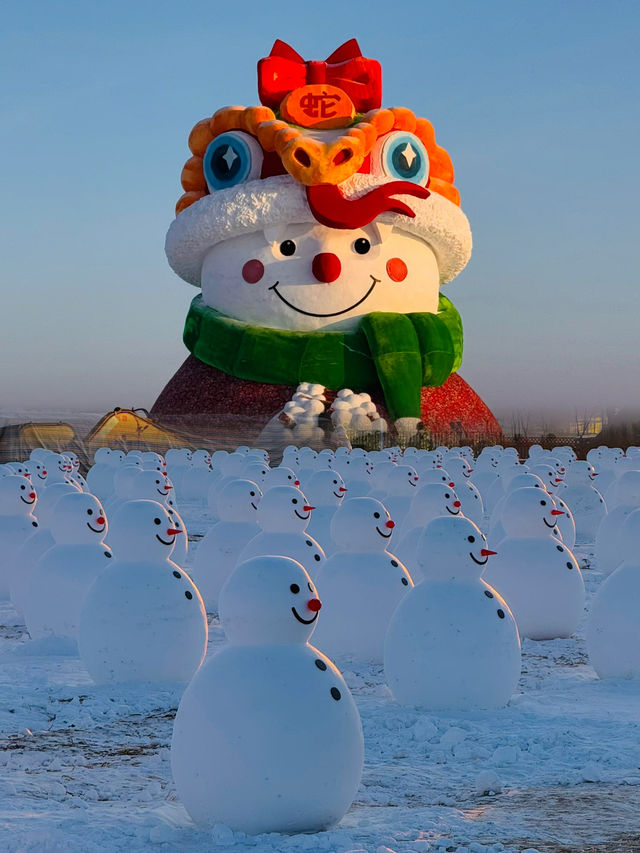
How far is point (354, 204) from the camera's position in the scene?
25.2 meters

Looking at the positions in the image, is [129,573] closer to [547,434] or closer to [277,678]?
[277,678]

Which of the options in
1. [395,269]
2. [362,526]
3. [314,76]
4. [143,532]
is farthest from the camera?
[314,76]

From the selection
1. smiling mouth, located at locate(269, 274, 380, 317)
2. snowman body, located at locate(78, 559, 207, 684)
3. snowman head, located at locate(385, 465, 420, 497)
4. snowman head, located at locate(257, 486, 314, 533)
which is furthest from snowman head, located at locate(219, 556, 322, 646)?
smiling mouth, located at locate(269, 274, 380, 317)

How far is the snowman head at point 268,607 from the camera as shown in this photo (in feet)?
14.2

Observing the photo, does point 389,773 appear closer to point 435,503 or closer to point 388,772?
point 388,772

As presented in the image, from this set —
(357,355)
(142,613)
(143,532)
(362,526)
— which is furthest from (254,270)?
(142,613)

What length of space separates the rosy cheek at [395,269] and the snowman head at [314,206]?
3 centimetres

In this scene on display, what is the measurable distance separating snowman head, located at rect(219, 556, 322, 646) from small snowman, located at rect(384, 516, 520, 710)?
1.78 metres

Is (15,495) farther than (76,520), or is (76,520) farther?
(15,495)

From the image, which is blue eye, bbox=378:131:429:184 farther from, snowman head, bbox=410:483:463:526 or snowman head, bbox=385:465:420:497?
snowman head, bbox=410:483:463:526

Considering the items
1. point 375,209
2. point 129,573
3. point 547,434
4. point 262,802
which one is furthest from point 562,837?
point 547,434

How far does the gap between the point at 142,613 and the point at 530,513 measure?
11.0 feet

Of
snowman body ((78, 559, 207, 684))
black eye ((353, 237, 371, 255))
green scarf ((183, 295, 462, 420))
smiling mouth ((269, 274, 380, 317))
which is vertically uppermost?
black eye ((353, 237, 371, 255))

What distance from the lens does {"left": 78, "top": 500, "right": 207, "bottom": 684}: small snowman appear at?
667 centimetres
